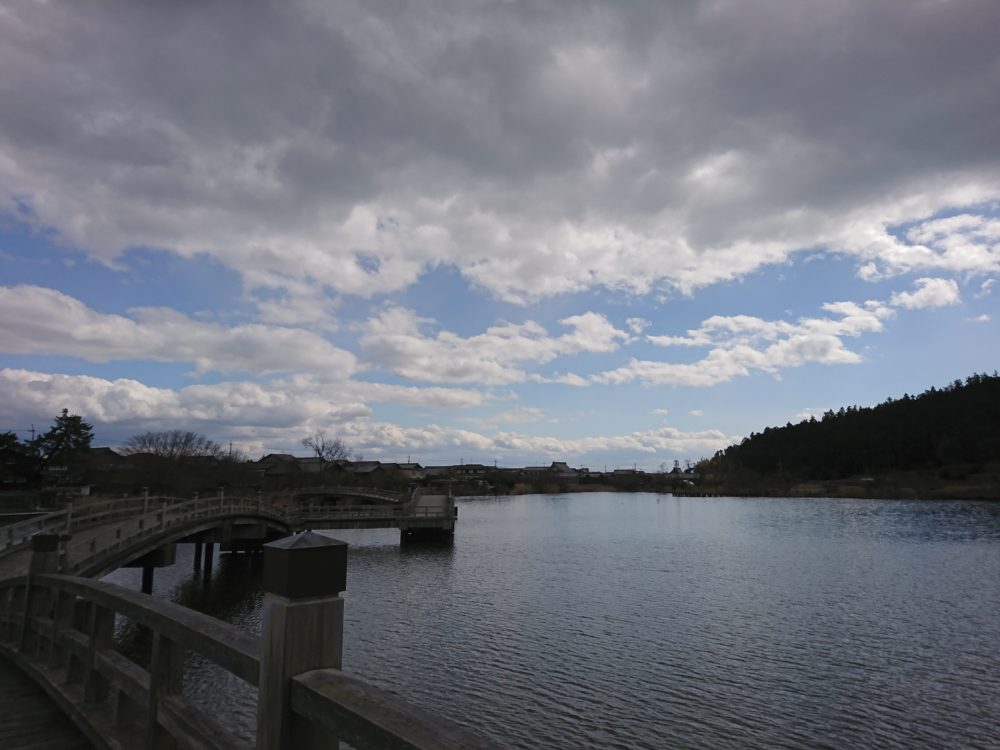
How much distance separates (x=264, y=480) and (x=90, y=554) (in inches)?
3145

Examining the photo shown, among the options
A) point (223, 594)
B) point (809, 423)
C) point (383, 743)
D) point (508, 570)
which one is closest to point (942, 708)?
point (383, 743)

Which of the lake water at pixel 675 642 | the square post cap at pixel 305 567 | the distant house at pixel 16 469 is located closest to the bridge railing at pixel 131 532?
the lake water at pixel 675 642

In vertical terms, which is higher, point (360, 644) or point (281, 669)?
point (281, 669)

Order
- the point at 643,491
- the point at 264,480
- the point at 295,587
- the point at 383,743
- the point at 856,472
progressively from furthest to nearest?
the point at 643,491 → the point at 856,472 → the point at 264,480 → the point at 295,587 → the point at 383,743

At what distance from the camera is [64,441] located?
6238 centimetres

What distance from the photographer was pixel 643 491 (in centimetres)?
18012

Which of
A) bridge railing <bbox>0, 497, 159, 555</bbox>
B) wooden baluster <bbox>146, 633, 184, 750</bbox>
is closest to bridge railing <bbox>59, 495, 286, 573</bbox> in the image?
bridge railing <bbox>0, 497, 159, 555</bbox>

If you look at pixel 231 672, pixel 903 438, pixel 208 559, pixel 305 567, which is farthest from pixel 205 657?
pixel 903 438

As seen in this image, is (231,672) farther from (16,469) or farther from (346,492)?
(346,492)

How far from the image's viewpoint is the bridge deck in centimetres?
537

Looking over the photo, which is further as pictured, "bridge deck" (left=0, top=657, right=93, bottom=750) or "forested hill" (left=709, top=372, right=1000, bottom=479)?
"forested hill" (left=709, top=372, right=1000, bottom=479)

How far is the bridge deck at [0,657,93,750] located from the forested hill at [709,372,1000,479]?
148266 mm

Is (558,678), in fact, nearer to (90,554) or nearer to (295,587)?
(90,554)

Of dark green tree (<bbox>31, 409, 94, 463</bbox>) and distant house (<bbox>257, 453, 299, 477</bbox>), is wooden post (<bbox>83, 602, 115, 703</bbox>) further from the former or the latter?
distant house (<bbox>257, 453, 299, 477</bbox>)
